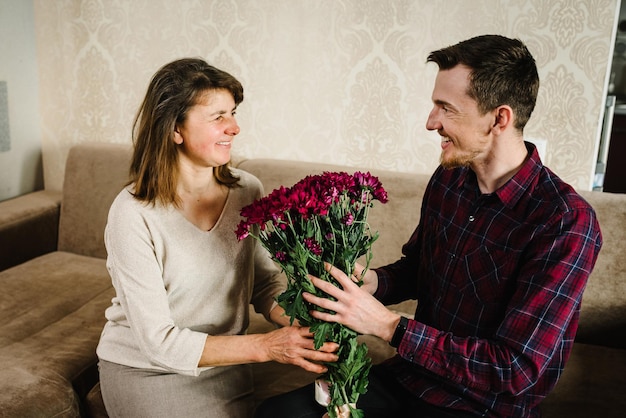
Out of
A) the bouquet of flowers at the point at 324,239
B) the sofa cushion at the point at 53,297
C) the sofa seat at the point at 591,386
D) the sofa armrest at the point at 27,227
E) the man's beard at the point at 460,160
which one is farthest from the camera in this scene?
the sofa armrest at the point at 27,227

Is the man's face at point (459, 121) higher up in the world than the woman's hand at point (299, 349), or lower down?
higher up

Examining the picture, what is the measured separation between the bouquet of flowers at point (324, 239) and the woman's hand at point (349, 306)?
0.07 ft

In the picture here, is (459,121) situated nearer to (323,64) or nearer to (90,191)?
(323,64)

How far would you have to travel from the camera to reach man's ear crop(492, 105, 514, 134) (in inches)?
54.1

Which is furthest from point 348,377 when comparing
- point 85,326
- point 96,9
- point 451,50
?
point 96,9

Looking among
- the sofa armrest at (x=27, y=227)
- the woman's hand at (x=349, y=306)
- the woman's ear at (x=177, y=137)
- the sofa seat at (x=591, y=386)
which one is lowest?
the sofa armrest at (x=27, y=227)

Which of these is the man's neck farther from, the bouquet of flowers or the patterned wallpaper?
→ the patterned wallpaper

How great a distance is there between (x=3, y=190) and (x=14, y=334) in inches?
45.0

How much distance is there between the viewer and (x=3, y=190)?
2887 millimetres

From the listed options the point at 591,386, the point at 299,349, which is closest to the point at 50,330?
the point at 299,349

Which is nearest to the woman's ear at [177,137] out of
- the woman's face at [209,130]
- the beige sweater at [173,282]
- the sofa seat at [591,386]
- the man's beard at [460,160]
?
the woman's face at [209,130]

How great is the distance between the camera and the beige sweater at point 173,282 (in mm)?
1487

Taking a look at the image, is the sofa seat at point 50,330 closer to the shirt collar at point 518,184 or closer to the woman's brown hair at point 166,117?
the woman's brown hair at point 166,117

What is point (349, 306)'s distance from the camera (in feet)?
4.17
